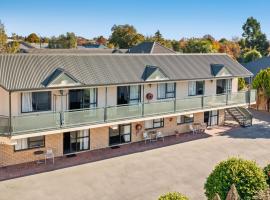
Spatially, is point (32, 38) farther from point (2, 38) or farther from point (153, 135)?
point (153, 135)

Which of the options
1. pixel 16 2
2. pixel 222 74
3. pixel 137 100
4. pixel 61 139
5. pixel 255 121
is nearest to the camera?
pixel 61 139

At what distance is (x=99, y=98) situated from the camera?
24.7 m

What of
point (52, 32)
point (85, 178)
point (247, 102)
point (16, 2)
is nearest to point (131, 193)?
point (85, 178)

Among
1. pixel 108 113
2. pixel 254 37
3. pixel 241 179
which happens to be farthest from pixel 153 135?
pixel 254 37

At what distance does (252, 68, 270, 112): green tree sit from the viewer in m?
37.9

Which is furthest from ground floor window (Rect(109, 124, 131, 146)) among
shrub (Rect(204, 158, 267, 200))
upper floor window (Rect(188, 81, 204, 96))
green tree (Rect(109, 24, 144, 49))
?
green tree (Rect(109, 24, 144, 49))

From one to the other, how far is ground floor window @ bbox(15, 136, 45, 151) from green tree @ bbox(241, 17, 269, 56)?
8039 cm

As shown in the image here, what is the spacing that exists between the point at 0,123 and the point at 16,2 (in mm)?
35095

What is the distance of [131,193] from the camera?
18703 millimetres

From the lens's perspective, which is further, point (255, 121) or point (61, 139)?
point (255, 121)

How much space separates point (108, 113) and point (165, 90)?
6.25 m

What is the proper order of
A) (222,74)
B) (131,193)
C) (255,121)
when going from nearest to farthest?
(131,193), (222,74), (255,121)

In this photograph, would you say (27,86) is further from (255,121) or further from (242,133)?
(255,121)

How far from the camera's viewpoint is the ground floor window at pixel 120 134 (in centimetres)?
2602
